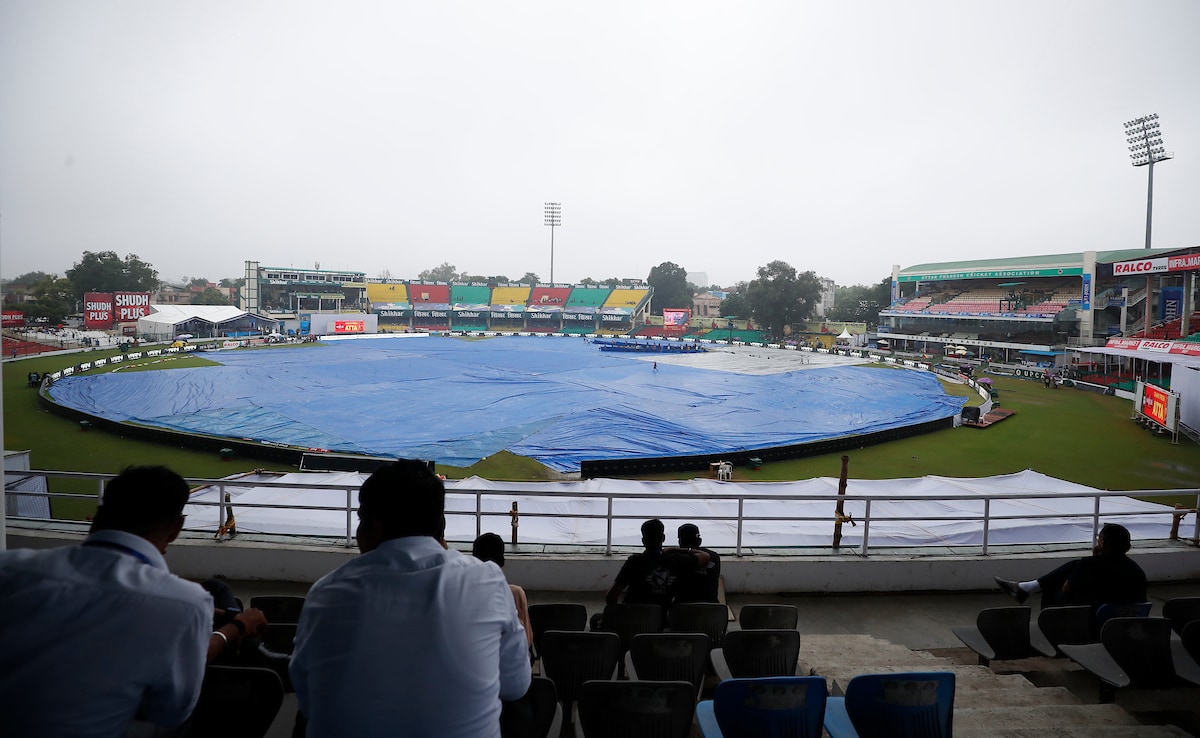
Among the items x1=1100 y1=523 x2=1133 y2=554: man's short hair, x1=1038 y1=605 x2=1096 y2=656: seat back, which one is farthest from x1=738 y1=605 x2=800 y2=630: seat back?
x1=1100 y1=523 x2=1133 y2=554: man's short hair

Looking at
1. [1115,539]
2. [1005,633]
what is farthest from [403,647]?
[1115,539]

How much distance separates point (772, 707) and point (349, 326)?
204 feet

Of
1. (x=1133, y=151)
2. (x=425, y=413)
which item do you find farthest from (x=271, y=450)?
(x=1133, y=151)

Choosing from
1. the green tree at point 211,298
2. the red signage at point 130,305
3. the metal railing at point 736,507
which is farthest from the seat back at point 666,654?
the green tree at point 211,298

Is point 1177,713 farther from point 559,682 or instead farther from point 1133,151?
point 1133,151

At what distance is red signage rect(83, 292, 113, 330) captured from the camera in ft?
111

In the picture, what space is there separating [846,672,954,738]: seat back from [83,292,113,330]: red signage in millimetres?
42799

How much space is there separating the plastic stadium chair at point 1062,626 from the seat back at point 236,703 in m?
3.53

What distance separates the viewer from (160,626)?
135 centimetres

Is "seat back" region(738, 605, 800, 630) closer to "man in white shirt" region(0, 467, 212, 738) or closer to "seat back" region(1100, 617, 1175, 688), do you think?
"seat back" region(1100, 617, 1175, 688)

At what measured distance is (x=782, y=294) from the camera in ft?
207

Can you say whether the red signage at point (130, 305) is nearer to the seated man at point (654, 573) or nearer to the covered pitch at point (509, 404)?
the covered pitch at point (509, 404)

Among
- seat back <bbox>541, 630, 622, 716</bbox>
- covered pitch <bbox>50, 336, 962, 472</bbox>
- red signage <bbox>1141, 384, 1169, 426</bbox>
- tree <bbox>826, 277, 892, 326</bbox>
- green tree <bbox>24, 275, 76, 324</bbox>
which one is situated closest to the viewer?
seat back <bbox>541, 630, 622, 716</bbox>

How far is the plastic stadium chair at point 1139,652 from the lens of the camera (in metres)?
2.85
